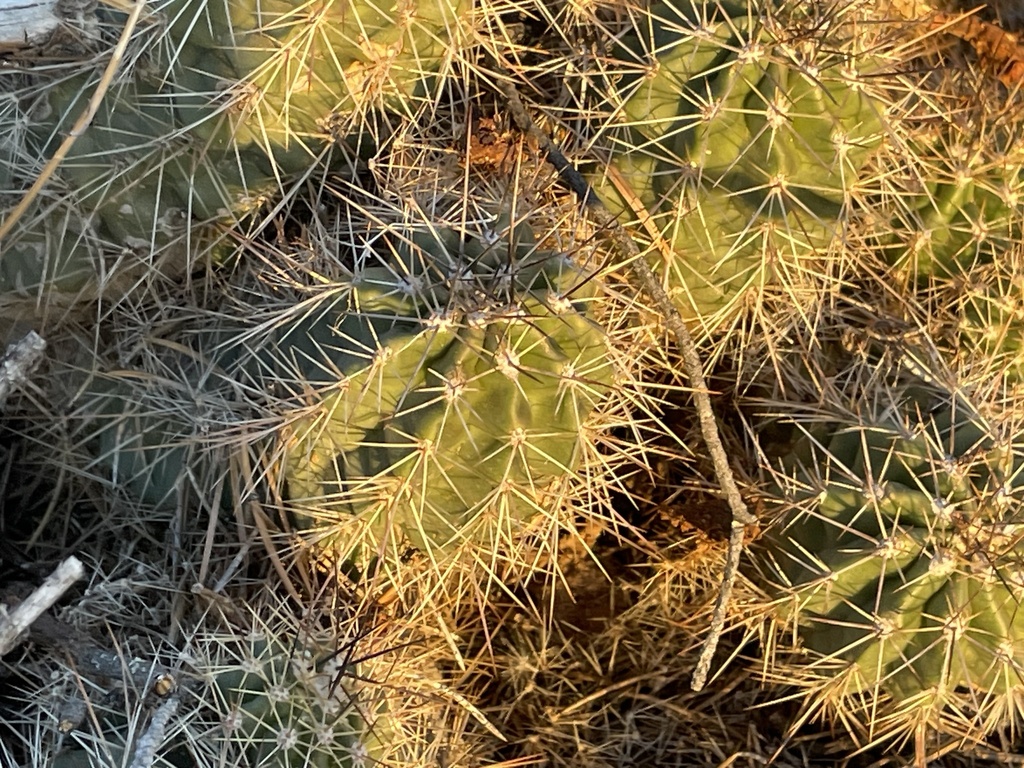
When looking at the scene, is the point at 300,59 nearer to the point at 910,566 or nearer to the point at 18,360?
the point at 18,360

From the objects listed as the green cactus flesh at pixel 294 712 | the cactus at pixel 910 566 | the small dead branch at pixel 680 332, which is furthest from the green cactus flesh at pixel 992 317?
the green cactus flesh at pixel 294 712

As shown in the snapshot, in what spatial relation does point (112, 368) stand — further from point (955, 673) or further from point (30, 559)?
point (955, 673)

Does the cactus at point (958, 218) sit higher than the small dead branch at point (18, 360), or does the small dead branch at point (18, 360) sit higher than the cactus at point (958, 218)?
the small dead branch at point (18, 360)

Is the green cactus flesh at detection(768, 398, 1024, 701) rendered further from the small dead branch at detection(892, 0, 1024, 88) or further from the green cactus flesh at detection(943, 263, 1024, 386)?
the small dead branch at detection(892, 0, 1024, 88)

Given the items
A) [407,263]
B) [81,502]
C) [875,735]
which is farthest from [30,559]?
[875,735]

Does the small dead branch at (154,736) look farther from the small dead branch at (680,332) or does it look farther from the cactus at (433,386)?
the small dead branch at (680,332)

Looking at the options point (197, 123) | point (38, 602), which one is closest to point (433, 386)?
point (197, 123)

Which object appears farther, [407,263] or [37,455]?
[37,455]
